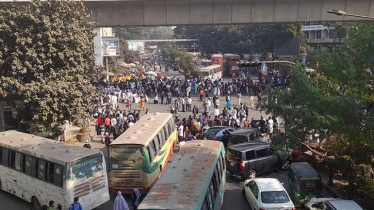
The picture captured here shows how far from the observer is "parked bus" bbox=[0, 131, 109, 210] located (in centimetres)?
1207

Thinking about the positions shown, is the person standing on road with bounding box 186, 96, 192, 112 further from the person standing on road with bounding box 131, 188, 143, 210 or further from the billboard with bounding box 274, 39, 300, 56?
the billboard with bounding box 274, 39, 300, 56

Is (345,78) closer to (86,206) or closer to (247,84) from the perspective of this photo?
(86,206)

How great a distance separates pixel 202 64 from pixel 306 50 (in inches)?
824

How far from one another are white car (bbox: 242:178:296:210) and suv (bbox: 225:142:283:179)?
2.60m

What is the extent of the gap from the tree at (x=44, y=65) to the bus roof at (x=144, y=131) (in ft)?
13.6

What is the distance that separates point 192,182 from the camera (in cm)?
1025

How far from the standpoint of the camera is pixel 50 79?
Answer: 1911cm

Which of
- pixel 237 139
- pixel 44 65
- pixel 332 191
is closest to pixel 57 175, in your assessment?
pixel 44 65

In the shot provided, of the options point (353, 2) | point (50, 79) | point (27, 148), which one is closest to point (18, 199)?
point (27, 148)

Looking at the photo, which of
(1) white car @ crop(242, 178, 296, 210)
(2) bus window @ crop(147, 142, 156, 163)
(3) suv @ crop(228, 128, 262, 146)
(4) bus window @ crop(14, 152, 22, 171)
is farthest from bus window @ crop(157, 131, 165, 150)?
(4) bus window @ crop(14, 152, 22, 171)

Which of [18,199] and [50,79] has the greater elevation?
[50,79]

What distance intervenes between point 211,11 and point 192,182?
684 inches

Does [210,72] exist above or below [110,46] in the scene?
below

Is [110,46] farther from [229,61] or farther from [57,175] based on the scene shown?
[57,175]
